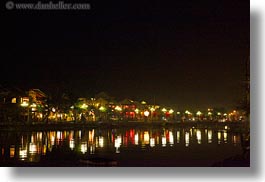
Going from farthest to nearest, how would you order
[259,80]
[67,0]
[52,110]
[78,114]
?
[78,114] < [52,110] < [67,0] < [259,80]

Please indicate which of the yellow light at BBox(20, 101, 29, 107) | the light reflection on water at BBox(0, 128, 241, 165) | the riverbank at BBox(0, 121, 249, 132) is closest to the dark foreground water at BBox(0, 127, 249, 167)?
the light reflection on water at BBox(0, 128, 241, 165)

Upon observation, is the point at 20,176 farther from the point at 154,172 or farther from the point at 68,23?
the point at 68,23

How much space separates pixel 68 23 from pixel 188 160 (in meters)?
2.73

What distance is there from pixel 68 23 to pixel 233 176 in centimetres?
240

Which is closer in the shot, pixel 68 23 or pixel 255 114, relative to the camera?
pixel 255 114

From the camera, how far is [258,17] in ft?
13.7

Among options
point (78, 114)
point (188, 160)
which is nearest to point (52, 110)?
point (78, 114)

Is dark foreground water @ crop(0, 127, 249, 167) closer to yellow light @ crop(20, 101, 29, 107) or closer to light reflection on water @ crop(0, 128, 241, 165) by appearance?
light reflection on water @ crop(0, 128, 241, 165)

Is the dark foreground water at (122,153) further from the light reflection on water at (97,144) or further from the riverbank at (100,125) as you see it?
the riverbank at (100,125)

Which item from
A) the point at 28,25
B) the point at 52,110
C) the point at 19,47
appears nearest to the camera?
the point at 28,25

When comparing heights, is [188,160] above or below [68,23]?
below

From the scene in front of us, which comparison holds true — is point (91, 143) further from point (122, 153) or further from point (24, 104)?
point (24, 104)

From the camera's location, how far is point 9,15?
179 inches

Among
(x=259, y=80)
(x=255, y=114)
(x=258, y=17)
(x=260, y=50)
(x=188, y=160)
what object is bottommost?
(x=188, y=160)
